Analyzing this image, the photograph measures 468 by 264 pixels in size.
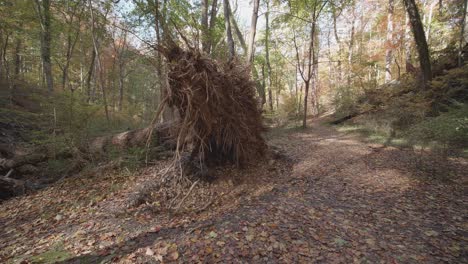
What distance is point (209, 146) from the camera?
15.6 ft

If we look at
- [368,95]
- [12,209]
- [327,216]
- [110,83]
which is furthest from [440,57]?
[110,83]

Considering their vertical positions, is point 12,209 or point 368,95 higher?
point 368,95

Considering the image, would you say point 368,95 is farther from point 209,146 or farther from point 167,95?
point 167,95

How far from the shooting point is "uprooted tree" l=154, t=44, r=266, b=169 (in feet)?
11.8

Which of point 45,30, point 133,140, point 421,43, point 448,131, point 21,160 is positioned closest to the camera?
point 448,131

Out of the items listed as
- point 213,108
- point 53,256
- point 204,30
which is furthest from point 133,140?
point 204,30

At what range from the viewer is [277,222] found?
2.76 meters

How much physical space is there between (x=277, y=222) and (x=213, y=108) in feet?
8.11

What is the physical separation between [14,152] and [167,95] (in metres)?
5.82

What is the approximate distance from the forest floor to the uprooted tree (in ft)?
2.97

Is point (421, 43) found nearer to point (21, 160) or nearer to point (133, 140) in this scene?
point (133, 140)

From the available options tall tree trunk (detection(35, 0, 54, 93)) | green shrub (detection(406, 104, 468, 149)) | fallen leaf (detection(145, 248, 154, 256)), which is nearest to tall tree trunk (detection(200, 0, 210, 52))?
fallen leaf (detection(145, 248, 154, 256))

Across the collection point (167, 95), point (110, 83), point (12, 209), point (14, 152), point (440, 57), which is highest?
point (110, 83)

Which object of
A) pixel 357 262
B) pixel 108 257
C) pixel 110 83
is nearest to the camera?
pixel 357 262
